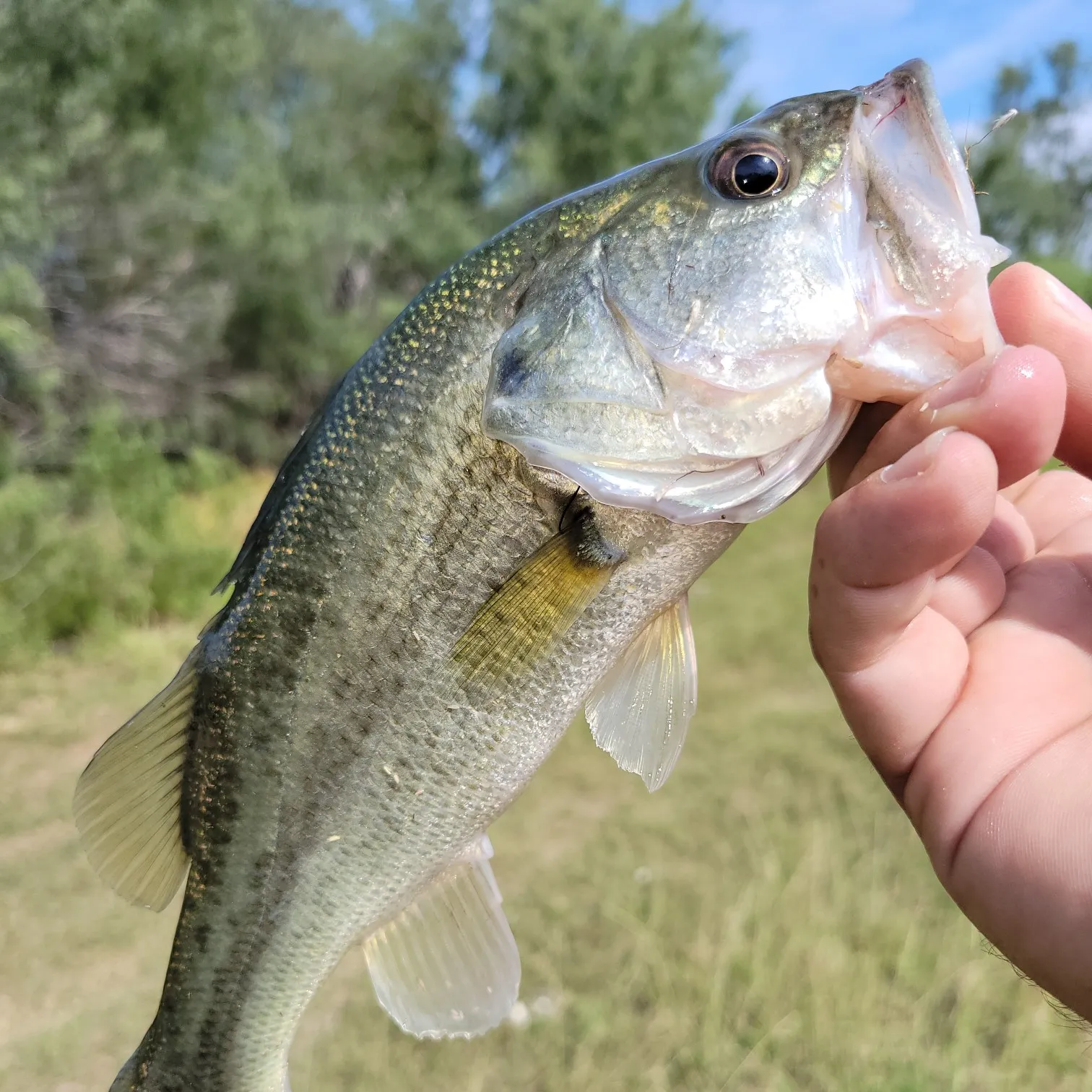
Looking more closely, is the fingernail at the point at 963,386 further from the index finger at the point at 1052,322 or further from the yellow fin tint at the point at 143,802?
the yellow fin tint at the point at 143,802

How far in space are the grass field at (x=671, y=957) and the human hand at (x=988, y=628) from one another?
218 centimetres

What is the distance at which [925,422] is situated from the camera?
1.22 metres

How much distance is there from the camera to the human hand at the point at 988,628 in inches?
46.6

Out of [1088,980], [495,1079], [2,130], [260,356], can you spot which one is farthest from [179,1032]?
[260,356]

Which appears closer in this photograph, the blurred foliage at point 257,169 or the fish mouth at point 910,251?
the fish mouth at point 910,251

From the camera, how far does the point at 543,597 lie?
1.40m

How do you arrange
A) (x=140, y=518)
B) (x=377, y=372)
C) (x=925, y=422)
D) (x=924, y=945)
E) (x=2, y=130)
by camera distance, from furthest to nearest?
(x=140, y=518) < (x=2, y=130) < (x=924, y=945) < (x=377, y=372) < (x=925, y=422)

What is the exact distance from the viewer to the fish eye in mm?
1294

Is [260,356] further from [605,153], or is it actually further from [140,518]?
[605,153]

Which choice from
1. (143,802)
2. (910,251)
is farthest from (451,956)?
(910,251)

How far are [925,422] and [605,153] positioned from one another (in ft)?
59.2

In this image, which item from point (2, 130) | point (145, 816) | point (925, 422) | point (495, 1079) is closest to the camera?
point (925, 422)

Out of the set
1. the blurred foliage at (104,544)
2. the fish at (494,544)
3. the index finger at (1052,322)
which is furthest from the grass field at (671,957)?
the index finger at (1052,322)

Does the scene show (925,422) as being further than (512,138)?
No
